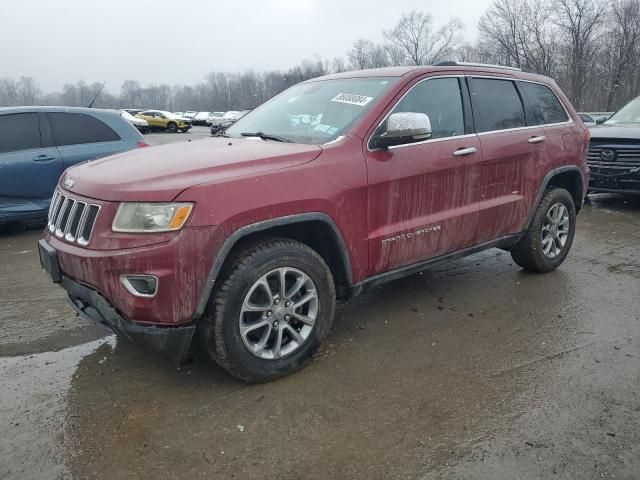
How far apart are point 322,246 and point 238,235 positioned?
0.74 m

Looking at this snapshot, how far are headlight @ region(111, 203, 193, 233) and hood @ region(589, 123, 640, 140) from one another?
7.33m

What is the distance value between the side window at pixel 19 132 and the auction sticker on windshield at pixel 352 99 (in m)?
4.64

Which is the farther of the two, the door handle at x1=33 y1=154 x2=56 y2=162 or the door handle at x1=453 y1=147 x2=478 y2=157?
the door handle at x1=33 y1=154 x2=56 y2=162

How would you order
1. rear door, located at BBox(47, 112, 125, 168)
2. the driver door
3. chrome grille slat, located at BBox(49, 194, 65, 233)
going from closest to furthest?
chrome grille slat, located at BBox(49, 194, 65, 233), the driver door, rear door, located at BBox(47, 112, 125, 168)

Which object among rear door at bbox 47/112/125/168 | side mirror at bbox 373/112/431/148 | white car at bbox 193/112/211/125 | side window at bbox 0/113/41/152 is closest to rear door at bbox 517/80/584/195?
side mirror at bbox 373/112/431/148

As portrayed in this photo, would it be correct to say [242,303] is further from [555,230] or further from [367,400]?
[555,230]

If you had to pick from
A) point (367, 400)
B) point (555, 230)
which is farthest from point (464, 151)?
point (367, 400)

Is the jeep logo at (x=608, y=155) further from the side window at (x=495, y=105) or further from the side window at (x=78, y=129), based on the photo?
the side window at (x=78, y=129)

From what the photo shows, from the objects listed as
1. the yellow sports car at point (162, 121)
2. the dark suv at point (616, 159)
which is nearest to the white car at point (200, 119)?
the yellow sports car at point (162, 121)

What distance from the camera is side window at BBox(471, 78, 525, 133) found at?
412cm

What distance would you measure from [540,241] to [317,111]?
2420mm

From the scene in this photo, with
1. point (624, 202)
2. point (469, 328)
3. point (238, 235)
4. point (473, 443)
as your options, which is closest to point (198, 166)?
point (238, 235)

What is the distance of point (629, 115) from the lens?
8.96 m

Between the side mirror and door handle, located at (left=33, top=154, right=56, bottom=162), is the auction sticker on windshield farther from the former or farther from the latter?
door handle, located at (left=33, top=154, right=56, bottom=162)
